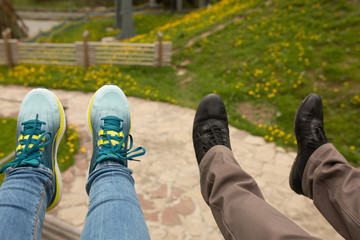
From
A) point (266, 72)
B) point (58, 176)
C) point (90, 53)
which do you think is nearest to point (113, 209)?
point (58, 176)

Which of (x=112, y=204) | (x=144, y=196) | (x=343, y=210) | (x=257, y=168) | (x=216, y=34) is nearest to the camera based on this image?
(x=112, y=204)

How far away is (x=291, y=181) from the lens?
2412mm

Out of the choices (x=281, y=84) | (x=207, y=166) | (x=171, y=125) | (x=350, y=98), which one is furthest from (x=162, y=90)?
(x=207, y=166)

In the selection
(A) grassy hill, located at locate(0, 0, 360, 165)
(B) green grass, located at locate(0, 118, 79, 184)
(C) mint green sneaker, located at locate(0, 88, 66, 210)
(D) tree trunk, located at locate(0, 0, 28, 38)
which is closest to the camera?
(C) mint green sneaker, located at locate(0, 88, 66, 210)

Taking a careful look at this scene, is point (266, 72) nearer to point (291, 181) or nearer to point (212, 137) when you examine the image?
point (291, 181)

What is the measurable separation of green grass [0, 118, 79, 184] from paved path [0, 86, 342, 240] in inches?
4.1

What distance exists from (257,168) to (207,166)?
6.52ft

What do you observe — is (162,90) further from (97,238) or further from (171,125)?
(97,238)

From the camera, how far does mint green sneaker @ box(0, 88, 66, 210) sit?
199cm

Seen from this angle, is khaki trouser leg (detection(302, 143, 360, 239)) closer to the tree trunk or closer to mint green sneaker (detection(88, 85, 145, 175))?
mint green sneaker (detection(88, 85, 145, 175))

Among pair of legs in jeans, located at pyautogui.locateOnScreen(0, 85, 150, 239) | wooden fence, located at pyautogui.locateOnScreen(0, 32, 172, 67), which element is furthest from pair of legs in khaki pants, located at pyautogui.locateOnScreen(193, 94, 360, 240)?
wooden fence, located at pyautogui.locateOnScreen(0, 32, 172, 67)

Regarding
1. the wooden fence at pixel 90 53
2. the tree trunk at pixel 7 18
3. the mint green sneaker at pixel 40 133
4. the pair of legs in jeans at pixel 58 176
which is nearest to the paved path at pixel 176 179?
the mint green sneaker at pixel 40 133

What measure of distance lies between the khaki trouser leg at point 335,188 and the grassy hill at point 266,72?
2.35 meters

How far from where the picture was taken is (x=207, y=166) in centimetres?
204
